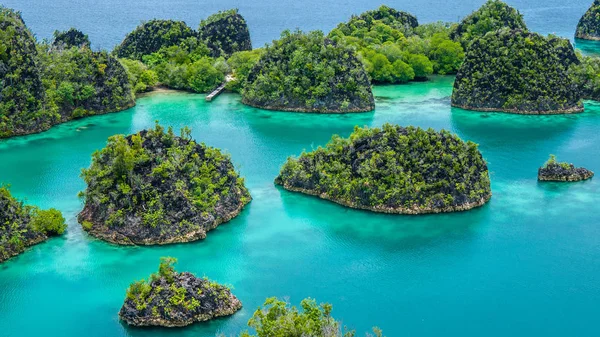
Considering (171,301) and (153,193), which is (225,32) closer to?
(153,193)

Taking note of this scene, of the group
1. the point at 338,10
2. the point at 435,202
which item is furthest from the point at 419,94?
the point at 338,10

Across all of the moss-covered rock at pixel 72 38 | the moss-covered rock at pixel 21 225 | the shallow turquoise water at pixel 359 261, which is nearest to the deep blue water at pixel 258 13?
the moss-covered rock at pixel 72 38

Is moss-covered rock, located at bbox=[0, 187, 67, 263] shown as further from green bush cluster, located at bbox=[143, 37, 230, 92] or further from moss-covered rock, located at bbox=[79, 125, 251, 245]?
green bush cluster, located at bbox=[143, 37, 230, 92]

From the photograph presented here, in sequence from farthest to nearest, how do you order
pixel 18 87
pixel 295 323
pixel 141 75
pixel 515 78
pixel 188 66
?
pixel 188 66 < pixel 141 75 < pixel 515 78 < pixel 18 87 < pixel 295 323

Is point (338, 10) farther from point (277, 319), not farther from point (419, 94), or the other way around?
point (277, 319)

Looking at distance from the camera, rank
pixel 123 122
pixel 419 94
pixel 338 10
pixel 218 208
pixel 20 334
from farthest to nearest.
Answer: pixel 338 10
pixel 419 94
pixel 123 122
pixel 218 208
pixel 20 334

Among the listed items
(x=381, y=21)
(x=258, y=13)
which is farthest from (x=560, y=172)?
(x=258, y=13)

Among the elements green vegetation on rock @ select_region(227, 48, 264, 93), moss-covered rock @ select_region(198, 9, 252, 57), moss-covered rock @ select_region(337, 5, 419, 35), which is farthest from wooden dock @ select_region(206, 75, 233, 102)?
moss-covered rock @ select_region(337, 5, 419, 35)
